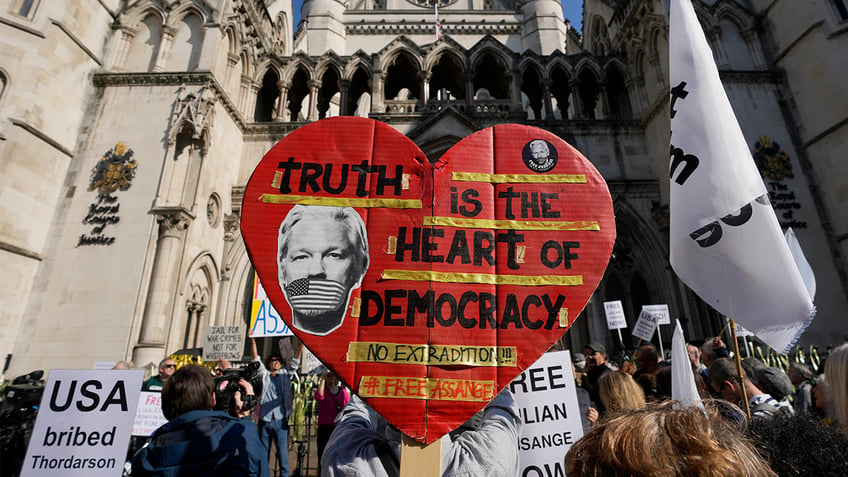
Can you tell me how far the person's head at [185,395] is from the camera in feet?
7.66

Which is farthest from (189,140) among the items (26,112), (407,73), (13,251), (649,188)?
(649,188)

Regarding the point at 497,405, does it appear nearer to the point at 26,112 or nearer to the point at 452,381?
→ the point at 452,381

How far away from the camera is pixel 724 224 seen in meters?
2.37

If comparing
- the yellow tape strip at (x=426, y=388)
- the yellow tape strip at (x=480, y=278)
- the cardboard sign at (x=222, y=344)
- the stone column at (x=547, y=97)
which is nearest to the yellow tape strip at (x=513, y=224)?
the yellow tape strip at (x=480, y=278)

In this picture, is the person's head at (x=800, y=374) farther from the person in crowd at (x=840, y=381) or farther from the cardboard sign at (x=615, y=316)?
the cardboard sign at (x=615, y=316)

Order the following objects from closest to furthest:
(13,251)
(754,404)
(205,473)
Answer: (205,473)
(754,404)
(13,251)

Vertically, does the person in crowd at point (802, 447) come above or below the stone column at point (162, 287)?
below

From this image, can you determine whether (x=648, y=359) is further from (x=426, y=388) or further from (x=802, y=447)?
(x=426, y=388)

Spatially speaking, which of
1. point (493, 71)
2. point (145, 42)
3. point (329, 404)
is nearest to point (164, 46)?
point (145, 42)

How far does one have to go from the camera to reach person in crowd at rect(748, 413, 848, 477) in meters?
1.27

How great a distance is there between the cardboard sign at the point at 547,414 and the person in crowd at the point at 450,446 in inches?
65.6

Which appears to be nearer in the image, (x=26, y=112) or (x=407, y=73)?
(x=26, y=112)

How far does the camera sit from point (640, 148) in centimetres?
1575

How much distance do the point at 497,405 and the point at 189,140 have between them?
45.4ft
